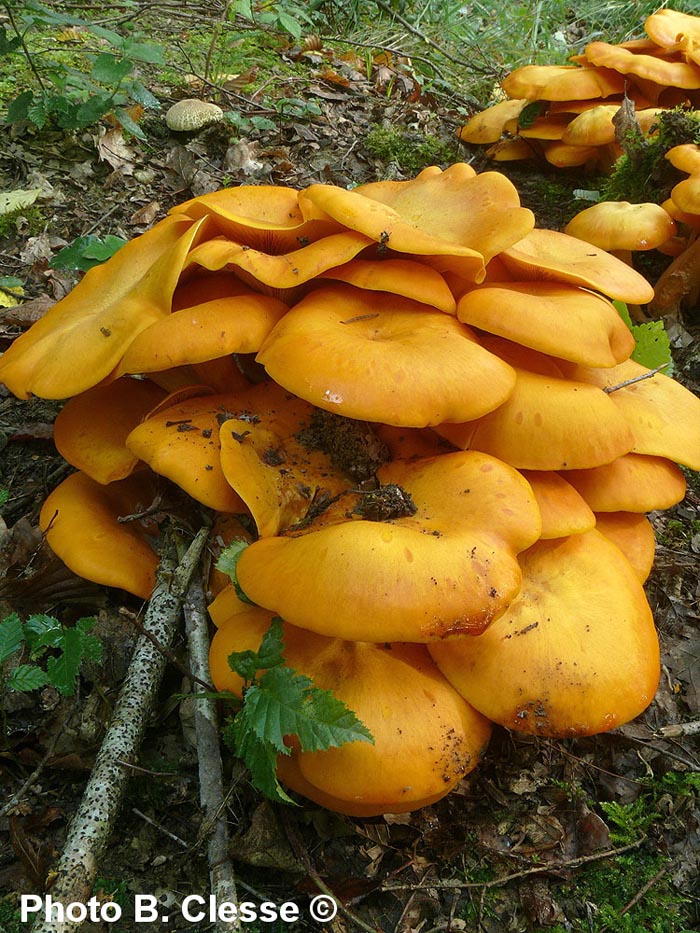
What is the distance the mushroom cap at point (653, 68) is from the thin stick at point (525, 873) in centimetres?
535

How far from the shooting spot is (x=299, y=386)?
7.39 ft

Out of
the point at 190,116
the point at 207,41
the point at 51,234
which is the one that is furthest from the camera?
the point at 207,41

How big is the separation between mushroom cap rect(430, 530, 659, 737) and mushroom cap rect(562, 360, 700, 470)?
0.68 metres

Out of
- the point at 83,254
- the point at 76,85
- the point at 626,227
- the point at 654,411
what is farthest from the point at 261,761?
the point at 76,85

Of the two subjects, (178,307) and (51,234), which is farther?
(51,234)

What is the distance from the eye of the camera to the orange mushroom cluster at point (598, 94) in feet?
17.1

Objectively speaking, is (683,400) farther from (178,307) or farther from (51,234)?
(51,234)

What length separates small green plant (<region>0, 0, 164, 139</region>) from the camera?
458 cm

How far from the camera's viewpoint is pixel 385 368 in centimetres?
225

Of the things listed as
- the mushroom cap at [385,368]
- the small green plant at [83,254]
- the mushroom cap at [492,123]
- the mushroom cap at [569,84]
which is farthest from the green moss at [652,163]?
the small green plant at [83,254]

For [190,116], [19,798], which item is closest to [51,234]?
[190,116]

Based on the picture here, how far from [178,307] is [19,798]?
1.94 meters

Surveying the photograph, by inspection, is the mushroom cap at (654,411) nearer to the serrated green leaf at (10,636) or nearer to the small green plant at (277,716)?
the small green plant at (277,716)

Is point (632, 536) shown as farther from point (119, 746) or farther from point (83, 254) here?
point (83, 254)
